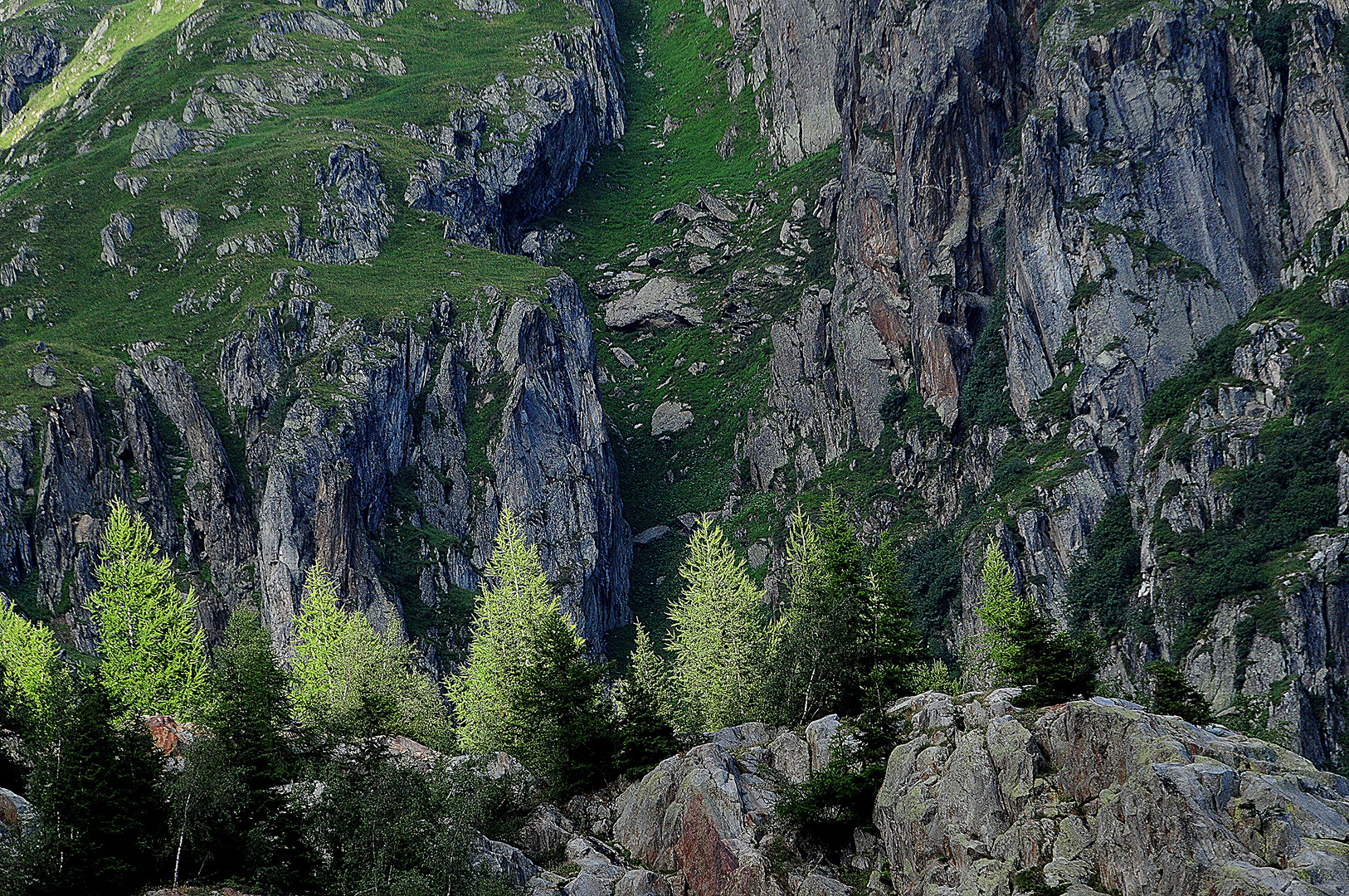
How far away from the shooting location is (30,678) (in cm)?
6969

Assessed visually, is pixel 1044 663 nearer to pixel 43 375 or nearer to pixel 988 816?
pixel 988 816

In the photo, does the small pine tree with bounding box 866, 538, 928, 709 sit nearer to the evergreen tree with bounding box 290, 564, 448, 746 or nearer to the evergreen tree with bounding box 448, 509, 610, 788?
the evergreen tree with bounding box 448, 509, 610, 788

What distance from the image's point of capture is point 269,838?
5516 centimetres

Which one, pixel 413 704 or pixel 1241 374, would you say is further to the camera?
pixel 1241 374

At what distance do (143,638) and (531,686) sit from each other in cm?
2485

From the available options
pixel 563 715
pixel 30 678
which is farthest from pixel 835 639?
pixel 30 678

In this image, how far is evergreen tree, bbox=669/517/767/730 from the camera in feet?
255

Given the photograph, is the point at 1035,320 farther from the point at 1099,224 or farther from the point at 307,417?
the point at 307,417

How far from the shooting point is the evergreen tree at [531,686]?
7006cm

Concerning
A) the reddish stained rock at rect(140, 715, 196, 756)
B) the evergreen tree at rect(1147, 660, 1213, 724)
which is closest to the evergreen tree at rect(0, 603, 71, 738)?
the reddish stained rock at rect(140, 715, 196, 756)

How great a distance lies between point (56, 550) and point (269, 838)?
14938 cm

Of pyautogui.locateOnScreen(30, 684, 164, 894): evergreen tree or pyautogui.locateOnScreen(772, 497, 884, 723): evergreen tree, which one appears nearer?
pyautogui.locateOnScreen(30, 684, 164, 894): evergreen tree

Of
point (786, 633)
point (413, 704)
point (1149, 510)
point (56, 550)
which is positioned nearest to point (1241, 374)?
point (1149, 510)

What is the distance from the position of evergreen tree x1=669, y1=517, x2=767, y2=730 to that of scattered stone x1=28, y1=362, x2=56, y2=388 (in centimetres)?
15107
